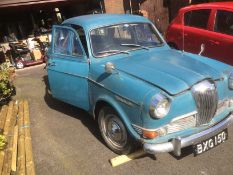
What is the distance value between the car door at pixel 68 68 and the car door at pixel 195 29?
303 centimetres

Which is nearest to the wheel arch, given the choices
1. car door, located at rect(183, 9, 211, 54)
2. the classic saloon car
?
the classic saloon car

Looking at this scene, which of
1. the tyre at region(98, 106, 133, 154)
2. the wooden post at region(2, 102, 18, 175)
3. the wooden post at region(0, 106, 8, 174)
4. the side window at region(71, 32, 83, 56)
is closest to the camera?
the tyre at region(98, 106, 133, 154)

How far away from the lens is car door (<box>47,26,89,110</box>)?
4727 mm

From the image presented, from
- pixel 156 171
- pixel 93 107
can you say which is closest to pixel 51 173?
pixel 93 107

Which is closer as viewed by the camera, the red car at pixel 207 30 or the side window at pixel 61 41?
the side window at pixel 61 41

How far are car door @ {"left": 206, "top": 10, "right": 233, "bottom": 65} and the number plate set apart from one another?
2.73 meters

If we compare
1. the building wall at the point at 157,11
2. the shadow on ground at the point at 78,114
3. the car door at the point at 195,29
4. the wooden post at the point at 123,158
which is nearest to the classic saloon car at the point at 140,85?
the wooden post at the point at 123,158

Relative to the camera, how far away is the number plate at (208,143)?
3510 millimetres

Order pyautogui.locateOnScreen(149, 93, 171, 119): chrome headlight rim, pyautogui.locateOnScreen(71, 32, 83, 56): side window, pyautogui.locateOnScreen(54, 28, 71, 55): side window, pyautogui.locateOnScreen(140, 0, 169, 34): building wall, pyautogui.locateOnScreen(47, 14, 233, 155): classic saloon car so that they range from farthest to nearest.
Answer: pyautogui.locateOnScreen(140, 0, 169, 34): building wall, pyautogui.locateOnScreen(54, 28, 71, 55): side window, pyautogui.locateOnScreen(71, 32, 83, 56): side window, pyautogui.locateOnScreen(47, 14, 233, 155): classic saloon car, pyautogui.locateOnScreen(149, 93, 171, 119): chrome headlight rim

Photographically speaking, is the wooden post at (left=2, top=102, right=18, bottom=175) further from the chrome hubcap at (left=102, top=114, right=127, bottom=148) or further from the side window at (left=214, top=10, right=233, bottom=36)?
the side window at (left=214, top=10, right=233, bottom=36)

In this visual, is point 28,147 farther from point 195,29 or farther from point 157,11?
point 157,11

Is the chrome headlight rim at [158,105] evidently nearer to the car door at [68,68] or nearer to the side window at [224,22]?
the car door at [68,68]

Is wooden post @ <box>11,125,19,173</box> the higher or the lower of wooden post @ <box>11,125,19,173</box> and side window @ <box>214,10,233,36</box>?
the lower

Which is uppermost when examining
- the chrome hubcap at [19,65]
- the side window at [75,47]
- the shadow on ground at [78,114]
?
the side window at [75,47]
